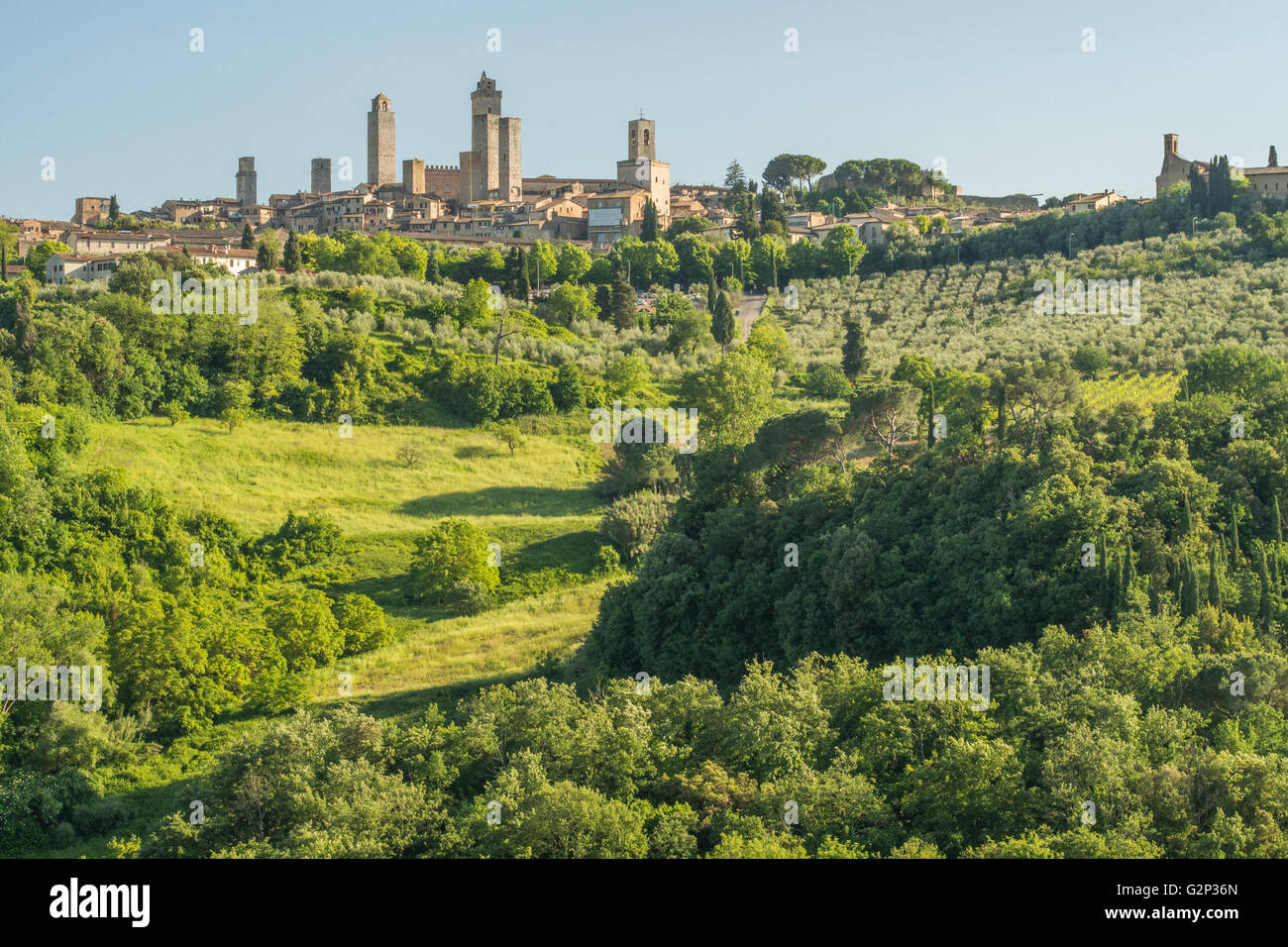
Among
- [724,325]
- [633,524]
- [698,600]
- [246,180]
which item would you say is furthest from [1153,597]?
[246,180]

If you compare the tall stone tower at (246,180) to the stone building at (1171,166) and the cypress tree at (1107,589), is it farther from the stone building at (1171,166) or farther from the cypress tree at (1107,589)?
the cypress tree at (1107,589)

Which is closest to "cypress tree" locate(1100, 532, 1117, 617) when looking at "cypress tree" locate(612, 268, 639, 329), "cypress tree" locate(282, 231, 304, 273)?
"cypress tree" locate(612, 268, 639, 329)

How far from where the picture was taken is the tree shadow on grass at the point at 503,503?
156ft

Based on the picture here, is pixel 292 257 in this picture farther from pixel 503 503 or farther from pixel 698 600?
pixel 698 600

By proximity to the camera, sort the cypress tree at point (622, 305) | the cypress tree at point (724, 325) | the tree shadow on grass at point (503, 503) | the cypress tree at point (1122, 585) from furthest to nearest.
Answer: the cypress tree at point (622, 305)
the cypress tree at point (724, 325)
the tree shadow on grass at point (503, 503)
the cypress tree at point (1122, 585)

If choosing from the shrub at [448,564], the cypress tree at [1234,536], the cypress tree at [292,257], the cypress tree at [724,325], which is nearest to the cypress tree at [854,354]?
the cypress tree at [724,325]

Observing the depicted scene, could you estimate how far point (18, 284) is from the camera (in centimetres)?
6228

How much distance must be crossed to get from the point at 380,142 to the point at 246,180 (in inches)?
859

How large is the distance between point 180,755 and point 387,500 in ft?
55.7

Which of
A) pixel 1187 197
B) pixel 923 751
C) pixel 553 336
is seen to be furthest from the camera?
pixel 1187 197

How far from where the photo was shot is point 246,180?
134 metres

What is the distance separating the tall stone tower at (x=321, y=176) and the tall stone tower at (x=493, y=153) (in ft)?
60.9
